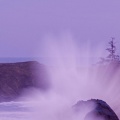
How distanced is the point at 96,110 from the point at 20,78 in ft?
65.3

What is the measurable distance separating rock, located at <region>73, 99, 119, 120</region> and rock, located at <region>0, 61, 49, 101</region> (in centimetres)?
1435

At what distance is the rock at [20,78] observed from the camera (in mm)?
31531

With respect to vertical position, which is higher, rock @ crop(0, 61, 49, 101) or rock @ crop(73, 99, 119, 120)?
rock @ crop(73, 99, 119, 120)

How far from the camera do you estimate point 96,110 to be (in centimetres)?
1445

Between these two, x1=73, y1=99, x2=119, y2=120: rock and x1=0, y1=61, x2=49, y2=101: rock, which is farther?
x1=0, y1=61, x2=49, y2=101: rock

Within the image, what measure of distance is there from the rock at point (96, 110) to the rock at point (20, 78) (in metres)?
14.4

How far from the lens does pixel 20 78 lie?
1331 inches

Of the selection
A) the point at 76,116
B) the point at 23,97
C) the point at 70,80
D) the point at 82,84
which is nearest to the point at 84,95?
the point at 82,84

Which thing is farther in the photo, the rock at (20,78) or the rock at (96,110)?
the rock at (20,78)

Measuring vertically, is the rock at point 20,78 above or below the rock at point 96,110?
below

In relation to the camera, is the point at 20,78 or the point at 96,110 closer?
the point at 96,110

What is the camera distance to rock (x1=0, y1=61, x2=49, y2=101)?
31.5m

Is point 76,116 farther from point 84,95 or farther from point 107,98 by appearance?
point 84,95

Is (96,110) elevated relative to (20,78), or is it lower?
elevated
